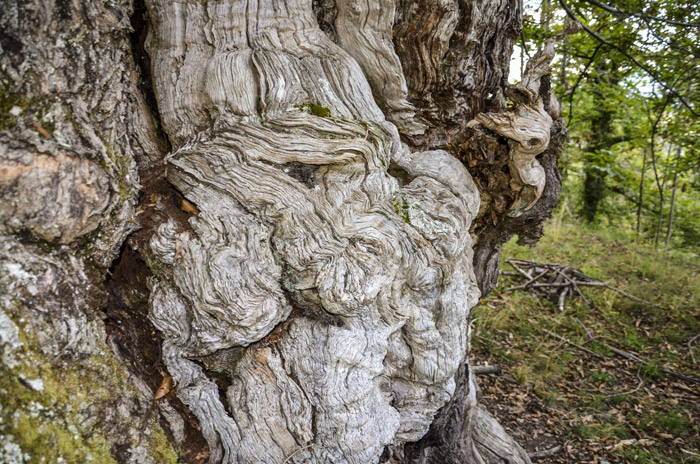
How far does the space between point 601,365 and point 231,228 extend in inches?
170

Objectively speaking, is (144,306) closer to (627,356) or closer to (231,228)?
(231,228)

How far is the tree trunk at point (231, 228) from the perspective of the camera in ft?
5.38

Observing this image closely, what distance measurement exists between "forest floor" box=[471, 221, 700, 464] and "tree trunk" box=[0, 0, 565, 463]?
1949 millimetres

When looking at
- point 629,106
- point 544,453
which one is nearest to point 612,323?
point 544,453

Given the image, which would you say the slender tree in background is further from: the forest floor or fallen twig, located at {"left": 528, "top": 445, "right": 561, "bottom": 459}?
the forest floor

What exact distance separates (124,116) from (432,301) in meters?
1.80

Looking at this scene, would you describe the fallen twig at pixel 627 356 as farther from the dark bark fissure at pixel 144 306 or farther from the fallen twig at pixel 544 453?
the dark bark fissure at pixel 144 306

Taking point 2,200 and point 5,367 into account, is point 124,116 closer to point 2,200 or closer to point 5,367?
point 2,200

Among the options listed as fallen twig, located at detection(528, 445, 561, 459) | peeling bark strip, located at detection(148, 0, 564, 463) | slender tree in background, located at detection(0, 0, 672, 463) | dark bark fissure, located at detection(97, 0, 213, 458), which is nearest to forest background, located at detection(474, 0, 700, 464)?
fallen twig, located at detection(528, 445, 561, 459)

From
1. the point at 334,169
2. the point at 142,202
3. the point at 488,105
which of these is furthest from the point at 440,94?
the point at 142,202

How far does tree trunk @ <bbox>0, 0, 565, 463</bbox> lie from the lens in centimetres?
164

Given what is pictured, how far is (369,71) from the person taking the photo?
7.75 ft

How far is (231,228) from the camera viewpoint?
78.0 inches

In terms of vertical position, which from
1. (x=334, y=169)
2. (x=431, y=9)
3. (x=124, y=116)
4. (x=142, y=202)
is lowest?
(x=142, y=202)
